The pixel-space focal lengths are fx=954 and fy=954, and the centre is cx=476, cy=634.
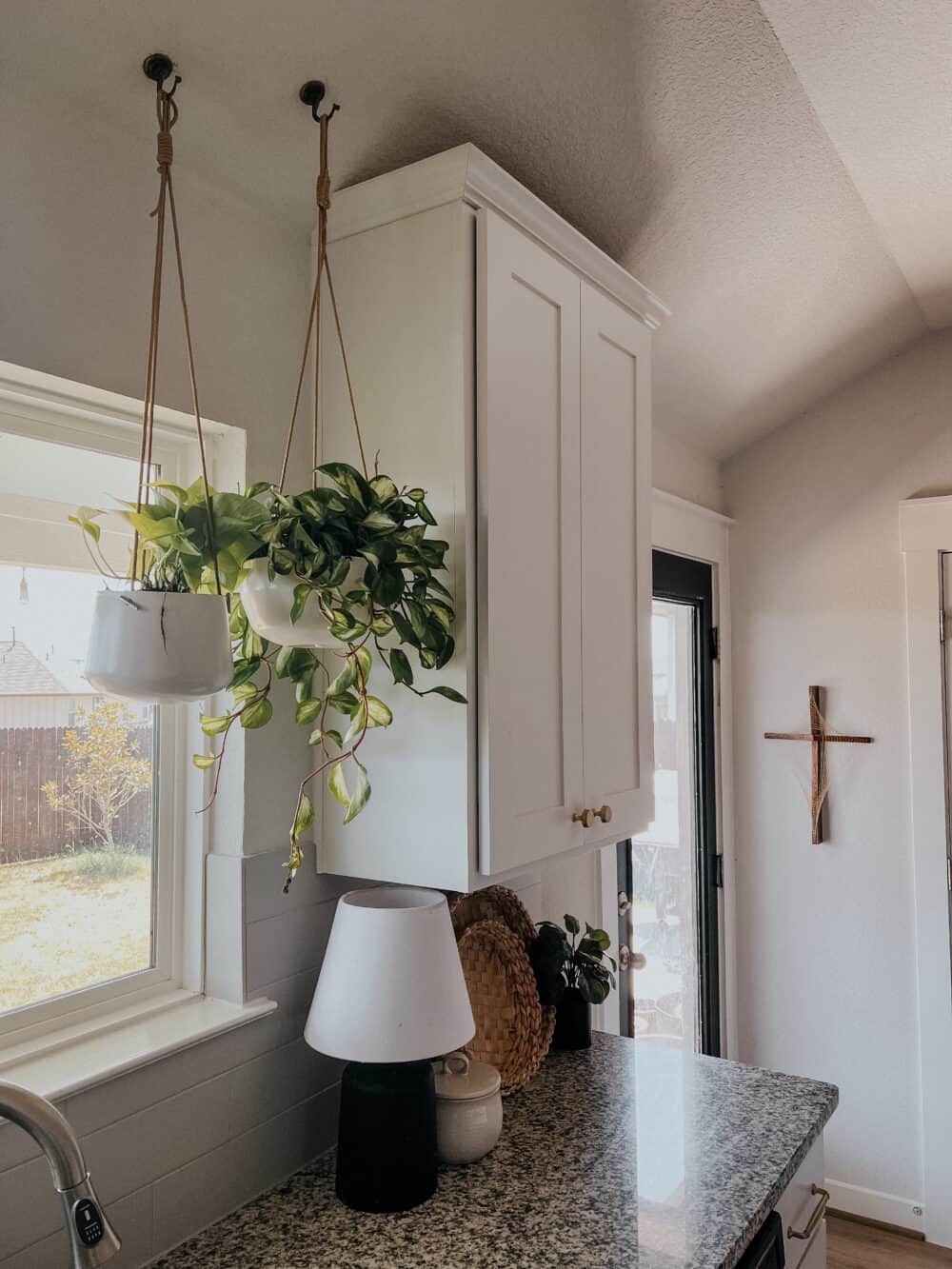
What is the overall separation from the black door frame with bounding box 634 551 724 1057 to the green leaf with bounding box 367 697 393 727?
1.84m

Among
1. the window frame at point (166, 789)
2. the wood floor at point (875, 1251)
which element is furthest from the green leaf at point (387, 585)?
the wood floor at point (875, 1251)

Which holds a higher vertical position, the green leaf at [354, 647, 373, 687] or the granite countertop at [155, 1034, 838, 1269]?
the green leaf at [354, 647, 373, 687]

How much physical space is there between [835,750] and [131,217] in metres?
2.49

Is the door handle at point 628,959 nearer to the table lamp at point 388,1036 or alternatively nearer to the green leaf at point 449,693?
the table lamp at point 388,1036

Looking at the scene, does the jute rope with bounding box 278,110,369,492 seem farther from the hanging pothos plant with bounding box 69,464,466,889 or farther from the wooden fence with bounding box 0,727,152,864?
the wooden fence with bounding box 0,727,152,864

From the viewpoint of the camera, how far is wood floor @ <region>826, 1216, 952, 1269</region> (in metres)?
2.65

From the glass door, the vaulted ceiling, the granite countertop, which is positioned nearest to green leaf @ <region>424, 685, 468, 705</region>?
the granite countertop

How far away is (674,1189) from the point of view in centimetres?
135

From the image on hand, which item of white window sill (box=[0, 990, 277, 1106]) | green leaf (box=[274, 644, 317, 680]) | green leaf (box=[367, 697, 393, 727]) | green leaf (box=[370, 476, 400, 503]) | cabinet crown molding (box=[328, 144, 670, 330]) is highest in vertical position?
cabinet crown molding (box=[328, 144, 670, 330])

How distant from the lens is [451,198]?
1376mm

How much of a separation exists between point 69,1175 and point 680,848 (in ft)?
7.64

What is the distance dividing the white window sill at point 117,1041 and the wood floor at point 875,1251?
2.21m

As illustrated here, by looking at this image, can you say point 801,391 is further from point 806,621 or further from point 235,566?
point 235,566

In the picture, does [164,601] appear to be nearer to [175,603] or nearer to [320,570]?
[175,603]
